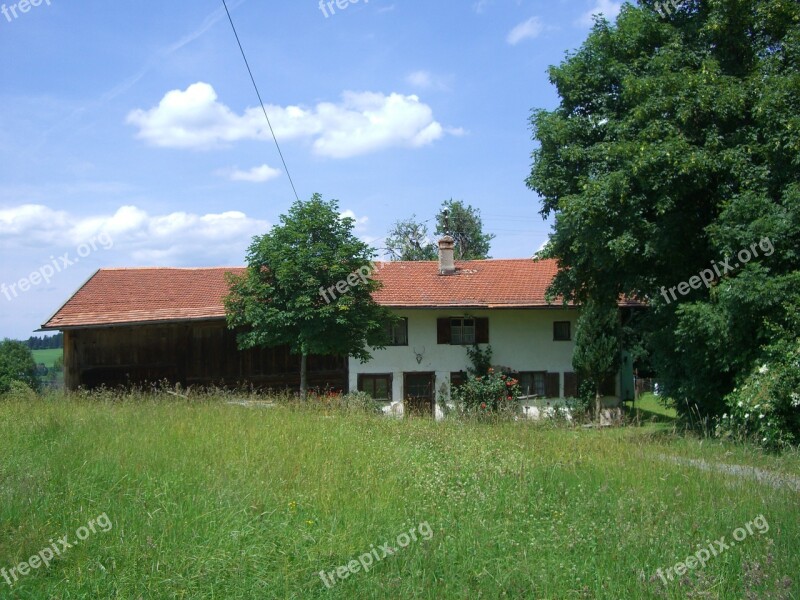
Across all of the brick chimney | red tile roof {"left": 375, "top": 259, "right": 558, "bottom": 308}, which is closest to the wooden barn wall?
red tile roof {"left": 375, "top": 259, "right": 558, "bottom": 308}

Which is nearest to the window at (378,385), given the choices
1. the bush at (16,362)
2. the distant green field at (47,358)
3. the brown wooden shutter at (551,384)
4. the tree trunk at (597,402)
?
the brown wooden shutter at (551,384)

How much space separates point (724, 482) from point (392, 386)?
67.3ft

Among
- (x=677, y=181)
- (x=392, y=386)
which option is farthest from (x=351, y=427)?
(x=392, y=386)

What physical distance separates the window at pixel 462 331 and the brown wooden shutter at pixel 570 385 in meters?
3.94

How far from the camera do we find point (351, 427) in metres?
8.95

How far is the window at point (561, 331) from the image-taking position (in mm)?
27438

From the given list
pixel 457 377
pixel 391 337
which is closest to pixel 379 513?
pixel 391 337

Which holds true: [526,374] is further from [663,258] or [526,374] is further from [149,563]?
[149,563]

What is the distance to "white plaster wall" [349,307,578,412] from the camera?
26.8 m

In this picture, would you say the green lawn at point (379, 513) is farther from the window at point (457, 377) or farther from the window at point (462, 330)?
the window at point (462, 330)

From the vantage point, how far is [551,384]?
27.0m

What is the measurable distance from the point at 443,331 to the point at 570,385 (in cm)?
539

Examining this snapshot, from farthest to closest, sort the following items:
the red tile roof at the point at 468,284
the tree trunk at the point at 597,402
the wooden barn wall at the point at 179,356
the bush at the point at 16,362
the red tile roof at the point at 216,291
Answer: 1. the bush at the point at 16,362
2. the red tile roof at the point at 468,284
3. the red tile roof at the point at 216,291
4. the tree trunk at the point at 597,402
5. the wooden barn wall at the point at 179,356

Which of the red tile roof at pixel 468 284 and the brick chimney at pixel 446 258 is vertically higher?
the brick chimney at pixel 446 258
